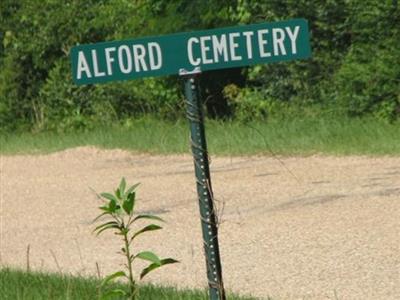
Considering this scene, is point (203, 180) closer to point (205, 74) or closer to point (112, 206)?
point (112, 206)

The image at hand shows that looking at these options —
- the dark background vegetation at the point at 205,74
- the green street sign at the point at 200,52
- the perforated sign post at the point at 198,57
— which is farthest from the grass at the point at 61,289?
the dark background vegetation at the point at 205,74

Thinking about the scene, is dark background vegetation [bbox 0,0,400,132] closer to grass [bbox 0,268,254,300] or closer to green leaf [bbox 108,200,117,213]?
grass [bbox 0,268,254,300]

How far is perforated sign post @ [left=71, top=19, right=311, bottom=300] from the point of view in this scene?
5840 millimetres

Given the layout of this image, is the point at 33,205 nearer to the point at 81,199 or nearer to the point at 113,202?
the point at 81,199

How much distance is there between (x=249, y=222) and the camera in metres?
11.1

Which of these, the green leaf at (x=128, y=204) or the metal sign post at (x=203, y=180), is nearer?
the metal sign post at (x=203, y=180)

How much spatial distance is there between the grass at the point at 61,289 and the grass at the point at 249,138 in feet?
17.0

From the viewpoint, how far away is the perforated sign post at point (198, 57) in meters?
5.84

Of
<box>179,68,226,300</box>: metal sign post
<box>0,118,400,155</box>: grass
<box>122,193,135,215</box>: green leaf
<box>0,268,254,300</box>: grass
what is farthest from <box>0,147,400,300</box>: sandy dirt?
<box>179,68,226,300</box>: metal sign post

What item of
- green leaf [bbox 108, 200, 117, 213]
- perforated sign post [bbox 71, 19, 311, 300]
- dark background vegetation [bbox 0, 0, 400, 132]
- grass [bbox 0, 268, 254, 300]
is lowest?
grass [bbox 0, 268, 254, 300]

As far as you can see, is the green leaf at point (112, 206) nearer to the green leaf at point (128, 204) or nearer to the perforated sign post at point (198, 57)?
the green leaf at point (128, 204)

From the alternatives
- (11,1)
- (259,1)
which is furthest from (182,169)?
(11,1)

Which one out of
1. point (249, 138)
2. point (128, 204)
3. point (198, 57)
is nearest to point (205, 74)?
point (249, 138)

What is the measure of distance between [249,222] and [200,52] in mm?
5341
